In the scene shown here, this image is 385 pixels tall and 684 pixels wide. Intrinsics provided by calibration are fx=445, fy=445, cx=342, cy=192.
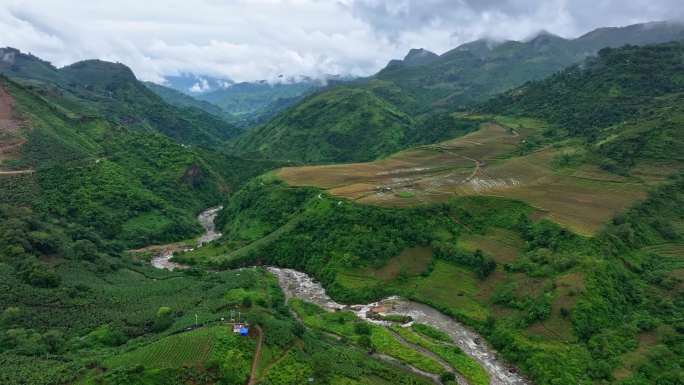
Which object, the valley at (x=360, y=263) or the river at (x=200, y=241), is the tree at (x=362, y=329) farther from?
the river at (x=200, y=241)

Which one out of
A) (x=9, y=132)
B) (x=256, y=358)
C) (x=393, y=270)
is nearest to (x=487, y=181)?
(x=393, y=270)

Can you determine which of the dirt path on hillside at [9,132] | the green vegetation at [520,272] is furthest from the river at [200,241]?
the dirt path on hillside at [9,132]

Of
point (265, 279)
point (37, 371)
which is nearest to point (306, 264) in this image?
point (265, 279)

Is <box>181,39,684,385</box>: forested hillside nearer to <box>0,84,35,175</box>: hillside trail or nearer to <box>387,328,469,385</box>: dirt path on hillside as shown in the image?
<box>387,328,469,385</box>: dirt path on hillside

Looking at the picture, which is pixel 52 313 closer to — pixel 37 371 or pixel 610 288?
pixel 37 371

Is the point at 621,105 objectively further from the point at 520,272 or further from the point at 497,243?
the point at 520,272
